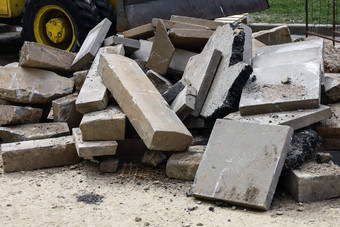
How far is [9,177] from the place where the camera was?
5.13 meters

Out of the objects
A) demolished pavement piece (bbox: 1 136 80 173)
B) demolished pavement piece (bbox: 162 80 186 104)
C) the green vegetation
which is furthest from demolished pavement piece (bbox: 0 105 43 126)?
the green vegetation

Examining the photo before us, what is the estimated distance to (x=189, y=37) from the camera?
634 centimetres

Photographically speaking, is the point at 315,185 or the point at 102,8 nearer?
the point at 315,185

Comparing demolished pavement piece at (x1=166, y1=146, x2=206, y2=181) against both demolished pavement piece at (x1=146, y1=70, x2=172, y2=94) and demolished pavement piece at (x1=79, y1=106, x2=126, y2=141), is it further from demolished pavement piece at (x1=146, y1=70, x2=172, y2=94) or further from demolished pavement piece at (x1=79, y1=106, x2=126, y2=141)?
demolished pavement piece at (x1=146, y1=70, x2=172, y2=94)

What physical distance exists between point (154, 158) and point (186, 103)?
596 mm

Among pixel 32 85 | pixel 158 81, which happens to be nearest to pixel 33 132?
pixel 32 85

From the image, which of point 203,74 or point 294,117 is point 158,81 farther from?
point 294,117

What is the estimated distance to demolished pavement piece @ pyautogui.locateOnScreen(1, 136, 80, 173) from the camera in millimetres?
5215

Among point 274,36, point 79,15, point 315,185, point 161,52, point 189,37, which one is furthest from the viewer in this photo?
point 79,15

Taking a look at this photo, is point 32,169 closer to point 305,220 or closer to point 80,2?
point 305,220

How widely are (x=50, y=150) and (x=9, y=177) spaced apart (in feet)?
1.44

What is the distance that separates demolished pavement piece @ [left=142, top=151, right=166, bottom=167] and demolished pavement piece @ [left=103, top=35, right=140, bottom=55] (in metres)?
1.88

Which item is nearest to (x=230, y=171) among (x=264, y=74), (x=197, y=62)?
(x=264, y=74)

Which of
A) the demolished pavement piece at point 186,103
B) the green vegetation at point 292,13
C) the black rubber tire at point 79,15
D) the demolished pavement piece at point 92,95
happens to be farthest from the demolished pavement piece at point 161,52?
the green vegetation at point 292,13
